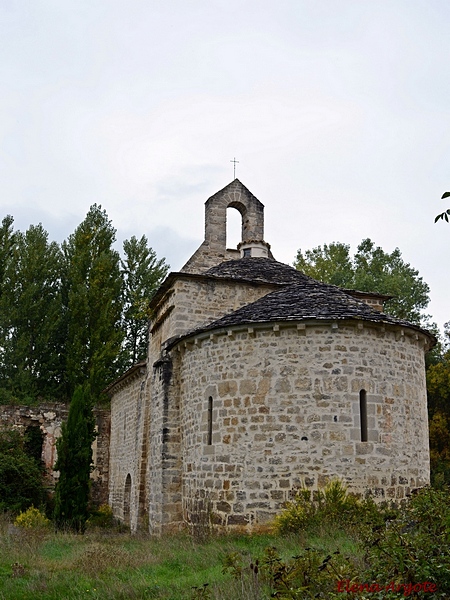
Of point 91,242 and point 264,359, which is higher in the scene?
point 91,242

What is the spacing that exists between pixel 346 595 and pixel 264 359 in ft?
21.9

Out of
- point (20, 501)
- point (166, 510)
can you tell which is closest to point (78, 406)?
point (20, 501)

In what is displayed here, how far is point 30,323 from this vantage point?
90.7ft

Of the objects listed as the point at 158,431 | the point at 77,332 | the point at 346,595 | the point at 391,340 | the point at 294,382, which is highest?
the point at 77,332

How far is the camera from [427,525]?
573 cm

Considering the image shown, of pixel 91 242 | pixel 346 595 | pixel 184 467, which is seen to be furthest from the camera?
pixel 91 242

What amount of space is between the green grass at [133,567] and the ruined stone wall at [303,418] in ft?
3.21

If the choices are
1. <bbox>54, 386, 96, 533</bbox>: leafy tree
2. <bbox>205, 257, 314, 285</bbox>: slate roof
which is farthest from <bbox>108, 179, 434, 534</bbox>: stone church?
<bbox>54, 386, 96, 533</bbox>: leafy tree

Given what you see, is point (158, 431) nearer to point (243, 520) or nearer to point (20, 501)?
point (243, 520)

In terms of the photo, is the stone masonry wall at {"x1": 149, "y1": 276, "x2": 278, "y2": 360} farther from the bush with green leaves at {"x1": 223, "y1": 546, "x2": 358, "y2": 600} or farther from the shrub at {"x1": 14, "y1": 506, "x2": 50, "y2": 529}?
the bush with green leaves at {"x1": 223, "y1": 546, "x2": 358, "y2": 600}

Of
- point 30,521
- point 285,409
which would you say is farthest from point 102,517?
point 285,409

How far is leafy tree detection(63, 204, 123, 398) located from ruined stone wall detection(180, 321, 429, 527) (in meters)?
16.0

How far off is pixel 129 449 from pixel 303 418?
31.3 ft

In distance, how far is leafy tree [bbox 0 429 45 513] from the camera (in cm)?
1841
